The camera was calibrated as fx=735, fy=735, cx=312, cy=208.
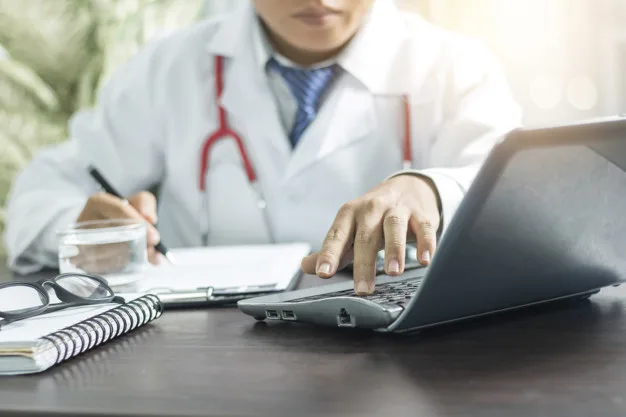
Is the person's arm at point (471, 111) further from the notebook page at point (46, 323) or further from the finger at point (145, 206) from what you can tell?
the notebook page at point (46, 323)

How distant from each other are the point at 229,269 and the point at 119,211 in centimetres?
16

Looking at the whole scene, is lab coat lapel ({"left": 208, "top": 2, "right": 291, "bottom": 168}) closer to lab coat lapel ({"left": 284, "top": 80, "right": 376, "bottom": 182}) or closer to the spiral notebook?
lab coat lapel ({"left": 284, "top": 80, "right": 376, "bottom": 182})

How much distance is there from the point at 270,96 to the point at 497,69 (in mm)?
397

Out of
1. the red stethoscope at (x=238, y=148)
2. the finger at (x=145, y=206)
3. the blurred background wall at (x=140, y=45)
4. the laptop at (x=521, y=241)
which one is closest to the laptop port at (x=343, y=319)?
the laptop at (x=521, y=241)

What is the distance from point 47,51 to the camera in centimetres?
160

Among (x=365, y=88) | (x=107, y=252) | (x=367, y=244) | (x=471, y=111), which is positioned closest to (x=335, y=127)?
(x=365, y=88)

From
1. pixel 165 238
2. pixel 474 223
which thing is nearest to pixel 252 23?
pixel 165 238

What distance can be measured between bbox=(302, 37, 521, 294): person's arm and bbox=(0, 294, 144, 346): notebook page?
17 centimetres

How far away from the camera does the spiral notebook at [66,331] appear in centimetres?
45

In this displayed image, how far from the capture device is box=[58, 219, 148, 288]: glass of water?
0.74 meters

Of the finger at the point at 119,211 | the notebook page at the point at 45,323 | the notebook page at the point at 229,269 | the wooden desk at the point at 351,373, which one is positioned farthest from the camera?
the finger at the point at 119,211

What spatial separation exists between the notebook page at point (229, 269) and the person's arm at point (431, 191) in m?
0.13

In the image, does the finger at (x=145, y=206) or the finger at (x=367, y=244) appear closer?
the finger at (x=367, y=244)

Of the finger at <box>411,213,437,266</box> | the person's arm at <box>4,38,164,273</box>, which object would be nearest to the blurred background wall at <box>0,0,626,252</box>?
the person's arm at <box>4,38,164,273</box>
